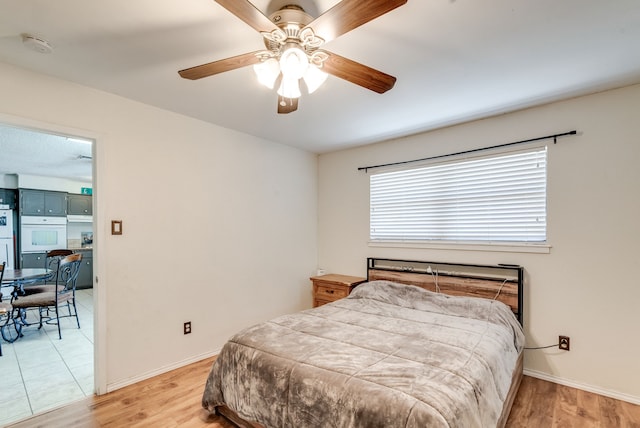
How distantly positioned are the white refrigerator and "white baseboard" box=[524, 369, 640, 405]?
28.2 ft

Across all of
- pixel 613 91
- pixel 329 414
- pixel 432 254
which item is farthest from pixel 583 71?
pixel 329 414

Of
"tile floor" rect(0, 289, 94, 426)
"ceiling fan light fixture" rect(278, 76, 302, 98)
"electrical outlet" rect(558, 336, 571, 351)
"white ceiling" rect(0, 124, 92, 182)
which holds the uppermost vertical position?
"white ceiling" rect(0, 124, 92, 182)

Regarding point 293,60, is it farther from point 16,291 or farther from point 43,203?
point 43,203

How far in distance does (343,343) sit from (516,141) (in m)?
2.46

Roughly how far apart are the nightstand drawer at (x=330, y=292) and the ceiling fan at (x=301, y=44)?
2.48 metres

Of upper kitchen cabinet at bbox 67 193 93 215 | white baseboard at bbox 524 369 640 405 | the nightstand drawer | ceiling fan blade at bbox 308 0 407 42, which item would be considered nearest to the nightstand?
the nightstand drawer

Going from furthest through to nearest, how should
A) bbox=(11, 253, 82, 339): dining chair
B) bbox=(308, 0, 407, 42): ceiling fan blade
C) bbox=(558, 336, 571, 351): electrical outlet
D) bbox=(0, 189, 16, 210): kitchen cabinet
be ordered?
bbox=(0, 189, 16, 210): kitchen cabinet < bbox=(11, 253, 82, 339): dining chair < bbox=(558, 336, 571, 351): electrical outlet < bbox=(308, 0, 407, 42): ceiling fan blade

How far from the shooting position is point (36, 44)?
1.79 m

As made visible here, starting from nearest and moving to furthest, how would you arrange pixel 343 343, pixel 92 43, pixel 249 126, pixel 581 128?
pixel 92 43, pixel 343 343, pixel 581 128, pixel 249 126

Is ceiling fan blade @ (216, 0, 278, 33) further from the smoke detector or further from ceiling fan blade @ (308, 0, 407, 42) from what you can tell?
the smoke detector

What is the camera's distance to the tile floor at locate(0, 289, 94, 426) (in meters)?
2.31

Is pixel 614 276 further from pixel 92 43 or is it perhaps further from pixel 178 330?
pixel 92 43

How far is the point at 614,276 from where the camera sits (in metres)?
2.40

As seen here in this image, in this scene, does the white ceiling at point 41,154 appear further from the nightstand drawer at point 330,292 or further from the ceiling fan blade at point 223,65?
the nightstand drawer at point 330,292
